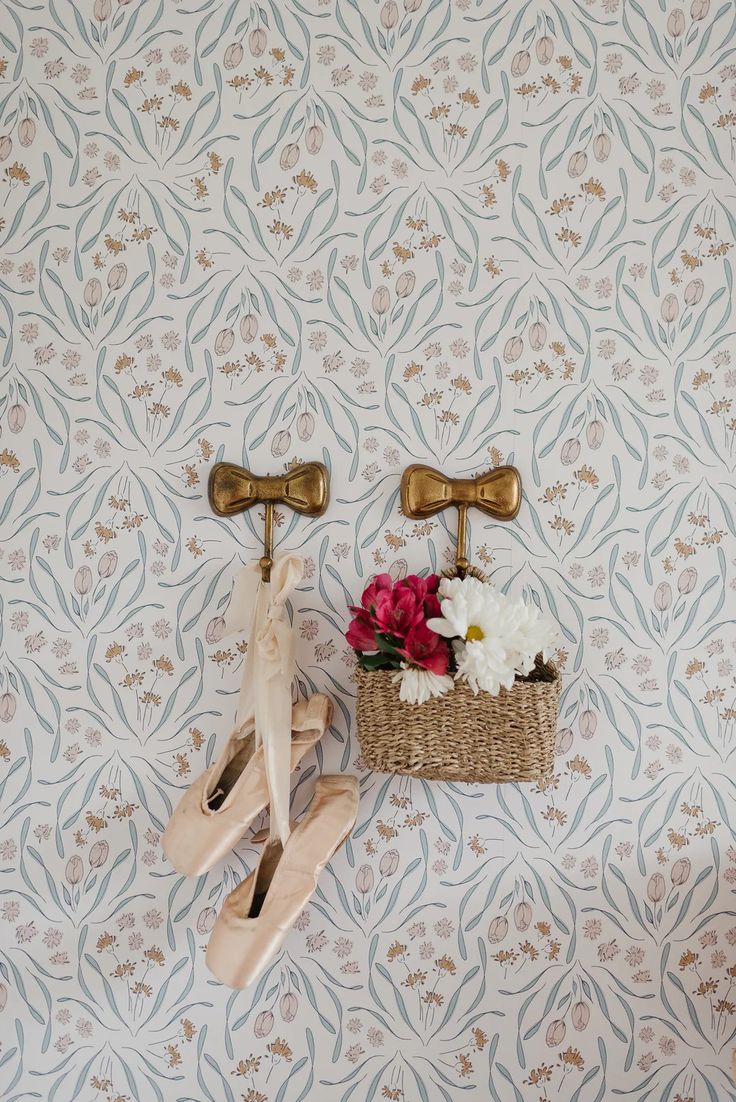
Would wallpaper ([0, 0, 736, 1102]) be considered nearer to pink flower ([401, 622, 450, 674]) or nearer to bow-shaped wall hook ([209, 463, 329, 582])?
bow-shaped wall hook ([209, 463, 329, 582])

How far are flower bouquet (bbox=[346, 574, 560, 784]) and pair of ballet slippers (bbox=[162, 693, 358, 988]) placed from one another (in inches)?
5.0

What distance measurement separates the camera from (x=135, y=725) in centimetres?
146

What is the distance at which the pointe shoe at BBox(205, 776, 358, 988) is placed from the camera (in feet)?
4.28

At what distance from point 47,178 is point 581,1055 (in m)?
1.65

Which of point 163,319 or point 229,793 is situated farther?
point 163,319

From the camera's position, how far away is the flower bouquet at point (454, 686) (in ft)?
4.00

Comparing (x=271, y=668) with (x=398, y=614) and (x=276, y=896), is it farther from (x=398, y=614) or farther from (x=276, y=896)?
(x=276, y=896)

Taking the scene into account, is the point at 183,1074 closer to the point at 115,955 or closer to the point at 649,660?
the point at 115,955

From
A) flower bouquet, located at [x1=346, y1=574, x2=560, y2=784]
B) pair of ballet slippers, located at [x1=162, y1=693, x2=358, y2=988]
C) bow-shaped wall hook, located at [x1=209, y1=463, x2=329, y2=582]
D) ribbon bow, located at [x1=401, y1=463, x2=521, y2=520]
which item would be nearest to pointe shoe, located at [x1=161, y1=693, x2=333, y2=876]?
pair of ballet slippers, located at [x1=162, y1=693, x2=358, y2=988]

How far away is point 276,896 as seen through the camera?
1.32m

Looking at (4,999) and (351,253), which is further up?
(351,253)

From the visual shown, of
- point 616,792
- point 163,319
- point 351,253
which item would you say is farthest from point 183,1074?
point 351,253

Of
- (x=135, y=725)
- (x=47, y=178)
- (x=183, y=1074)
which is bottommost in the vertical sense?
(x=183, y=1074)

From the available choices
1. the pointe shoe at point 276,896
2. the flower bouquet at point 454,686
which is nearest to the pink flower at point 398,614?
the flower bouquet at point 454,686
